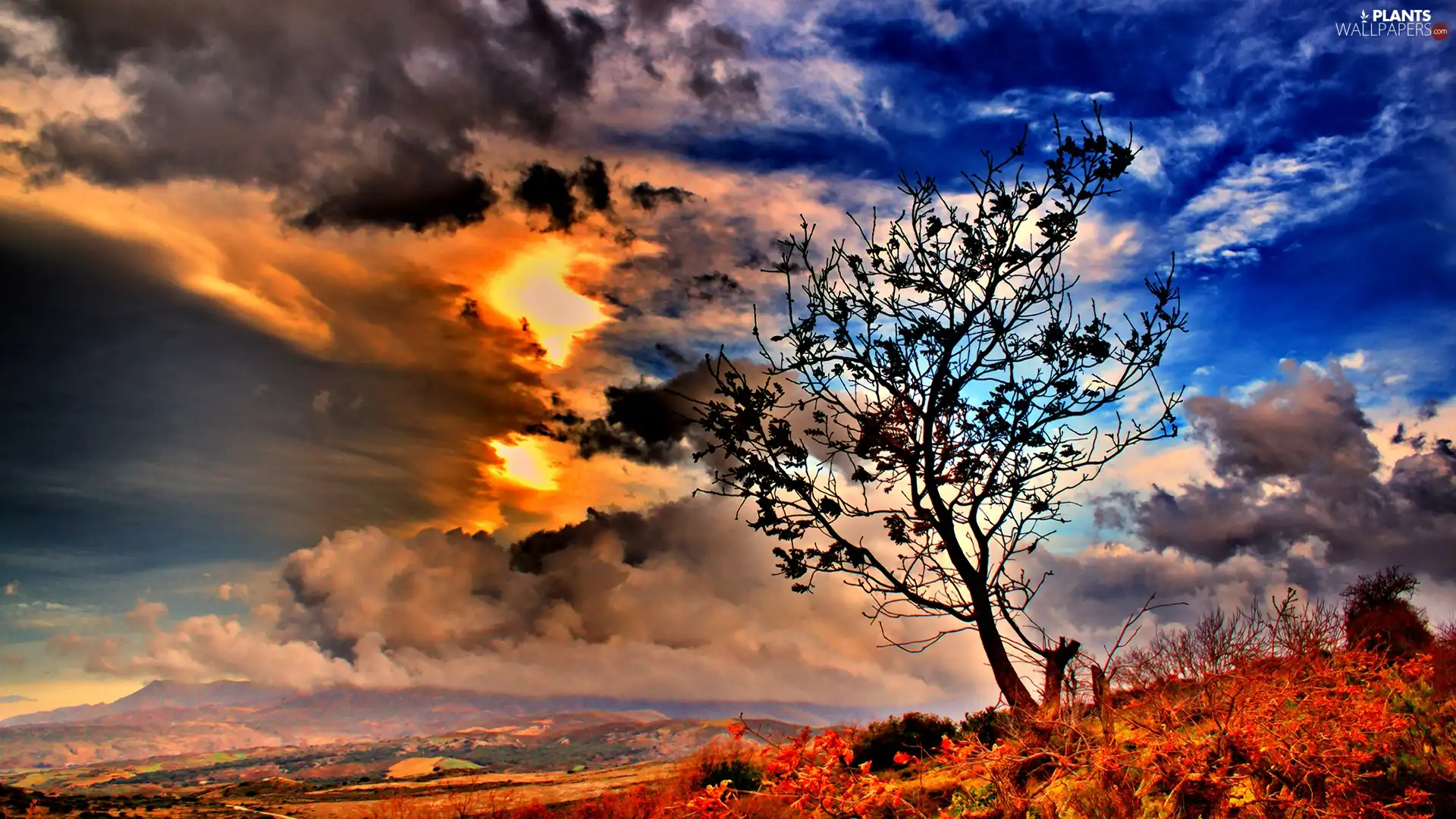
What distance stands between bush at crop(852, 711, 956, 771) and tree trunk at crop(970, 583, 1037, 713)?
11.7ft

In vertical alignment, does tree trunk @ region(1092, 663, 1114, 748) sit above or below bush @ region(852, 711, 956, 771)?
above

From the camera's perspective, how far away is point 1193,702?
784 centimetres

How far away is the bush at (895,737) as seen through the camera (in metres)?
13.8

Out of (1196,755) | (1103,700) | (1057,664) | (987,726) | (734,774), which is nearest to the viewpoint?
(1196,755)

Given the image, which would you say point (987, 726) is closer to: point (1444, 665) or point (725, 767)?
point (725, 767)

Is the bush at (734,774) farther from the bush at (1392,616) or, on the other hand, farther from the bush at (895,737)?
the bush at (1392,616)

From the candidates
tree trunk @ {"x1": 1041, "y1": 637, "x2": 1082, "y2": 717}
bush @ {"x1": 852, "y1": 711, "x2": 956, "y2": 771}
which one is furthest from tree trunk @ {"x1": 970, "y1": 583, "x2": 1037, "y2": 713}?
bush @ {"x1": 852, "y1": 711, "x2": 956, "y2": 771}

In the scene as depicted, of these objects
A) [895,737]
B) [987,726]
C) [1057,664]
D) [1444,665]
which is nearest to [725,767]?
[895,737]

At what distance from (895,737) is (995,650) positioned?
4.53 m

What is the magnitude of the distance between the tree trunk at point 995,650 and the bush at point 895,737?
3.56 meters

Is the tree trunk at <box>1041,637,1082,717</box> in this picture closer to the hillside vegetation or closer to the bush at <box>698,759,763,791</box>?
the hillside vegetation

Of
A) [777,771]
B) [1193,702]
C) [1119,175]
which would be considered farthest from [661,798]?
[1119,175]

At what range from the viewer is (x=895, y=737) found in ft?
46.7

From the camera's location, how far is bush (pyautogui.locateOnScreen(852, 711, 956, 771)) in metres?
13.8
